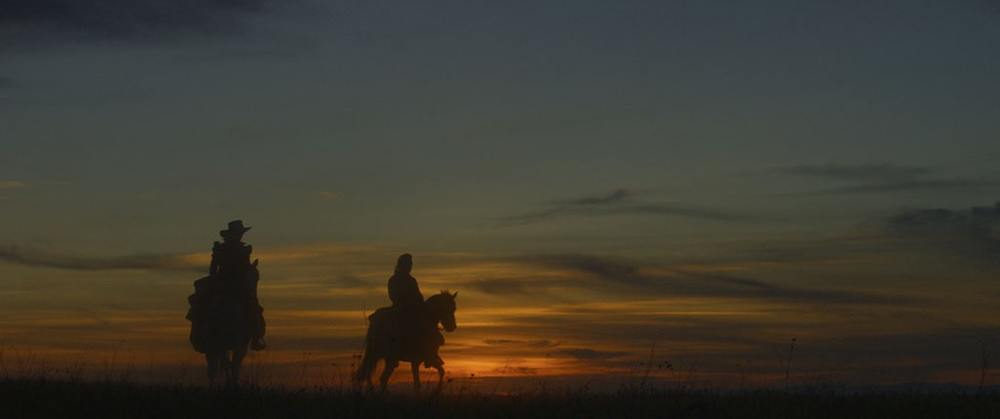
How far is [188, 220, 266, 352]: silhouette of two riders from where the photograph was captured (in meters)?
27.4

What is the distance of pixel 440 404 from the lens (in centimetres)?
1723

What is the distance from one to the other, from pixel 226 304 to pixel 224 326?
1.45ft

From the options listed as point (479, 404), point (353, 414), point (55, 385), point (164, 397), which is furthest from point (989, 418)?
point (55, 385)

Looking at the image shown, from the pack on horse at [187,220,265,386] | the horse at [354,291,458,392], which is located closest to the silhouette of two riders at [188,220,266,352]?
the pack on horse at [187,220,265,386]

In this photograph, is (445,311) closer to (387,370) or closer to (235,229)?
(387,370)

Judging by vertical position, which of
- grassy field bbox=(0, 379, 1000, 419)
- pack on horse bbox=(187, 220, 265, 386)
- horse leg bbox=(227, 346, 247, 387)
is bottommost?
grassy field bbox=(0, 379, 1000, 419)

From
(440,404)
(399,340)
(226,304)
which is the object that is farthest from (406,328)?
(440,404)

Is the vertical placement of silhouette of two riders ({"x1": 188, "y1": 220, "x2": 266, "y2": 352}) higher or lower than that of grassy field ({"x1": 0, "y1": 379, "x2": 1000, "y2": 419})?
higher

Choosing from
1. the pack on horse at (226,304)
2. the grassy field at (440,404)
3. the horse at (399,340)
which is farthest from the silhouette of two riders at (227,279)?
the grassy field at (440,404)

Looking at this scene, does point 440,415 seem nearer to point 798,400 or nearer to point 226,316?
point 798,400

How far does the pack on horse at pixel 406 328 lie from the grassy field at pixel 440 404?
7.96 metres

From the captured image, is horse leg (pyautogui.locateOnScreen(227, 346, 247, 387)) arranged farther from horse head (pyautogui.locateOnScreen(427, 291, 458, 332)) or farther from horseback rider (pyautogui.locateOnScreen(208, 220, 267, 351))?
horse head (pyautogui.locateOnScreen(427, 291, 458, 332))

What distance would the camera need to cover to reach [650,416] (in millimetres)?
16422

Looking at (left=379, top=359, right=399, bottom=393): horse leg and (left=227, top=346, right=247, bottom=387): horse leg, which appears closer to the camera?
(left=379, top=359, right=399, bottom=393): horse leg
